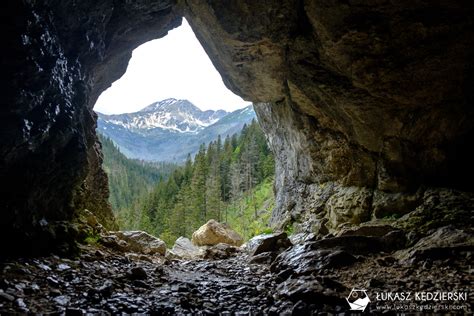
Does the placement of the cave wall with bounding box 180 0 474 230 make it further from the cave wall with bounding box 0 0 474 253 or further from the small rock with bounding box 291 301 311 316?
the small rock with bounding box 291 301 311 316

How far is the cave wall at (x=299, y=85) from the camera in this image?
7969 millimetres

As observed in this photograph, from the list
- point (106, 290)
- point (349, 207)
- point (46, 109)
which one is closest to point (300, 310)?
point (106, 290)

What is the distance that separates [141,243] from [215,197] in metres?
32.4

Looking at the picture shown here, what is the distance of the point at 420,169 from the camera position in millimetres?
12898

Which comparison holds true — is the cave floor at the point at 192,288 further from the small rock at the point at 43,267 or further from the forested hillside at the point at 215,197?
the forested hillside at the point at 215,197

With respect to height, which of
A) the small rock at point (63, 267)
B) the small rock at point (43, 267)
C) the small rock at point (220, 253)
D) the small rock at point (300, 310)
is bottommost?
the small rock at point (220, 253)

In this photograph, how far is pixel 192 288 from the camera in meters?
7.46

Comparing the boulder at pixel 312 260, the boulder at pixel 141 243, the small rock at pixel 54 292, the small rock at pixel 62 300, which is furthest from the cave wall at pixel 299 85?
the boulder at pixel 312 260

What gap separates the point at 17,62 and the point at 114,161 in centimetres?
14549

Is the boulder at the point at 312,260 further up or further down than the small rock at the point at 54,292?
further down

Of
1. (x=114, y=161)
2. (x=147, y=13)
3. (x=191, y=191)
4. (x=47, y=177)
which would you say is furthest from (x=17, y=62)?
(x=114, y=161)

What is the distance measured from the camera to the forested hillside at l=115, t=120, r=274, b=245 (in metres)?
47.2

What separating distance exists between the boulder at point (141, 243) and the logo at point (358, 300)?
12.1 meters

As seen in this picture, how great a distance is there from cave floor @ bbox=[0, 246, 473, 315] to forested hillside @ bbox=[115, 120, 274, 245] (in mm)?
30399
